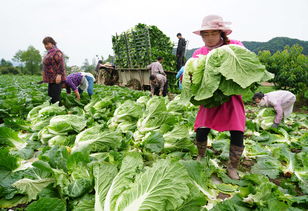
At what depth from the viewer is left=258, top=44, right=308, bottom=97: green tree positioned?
10522 mm

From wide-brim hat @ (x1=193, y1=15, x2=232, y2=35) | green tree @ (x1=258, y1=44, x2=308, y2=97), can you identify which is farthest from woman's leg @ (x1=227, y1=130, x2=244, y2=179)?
green tree @ (x1=258, y1=44, x2=308, y2=97)

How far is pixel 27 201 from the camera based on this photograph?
5.99 ft

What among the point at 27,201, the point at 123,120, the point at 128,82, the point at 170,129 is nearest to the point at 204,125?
the point at 170,129

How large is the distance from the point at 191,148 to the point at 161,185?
5.49 ft

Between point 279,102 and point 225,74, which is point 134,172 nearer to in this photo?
point 225,74

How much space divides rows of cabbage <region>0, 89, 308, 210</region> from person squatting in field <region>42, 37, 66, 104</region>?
170 centimetres

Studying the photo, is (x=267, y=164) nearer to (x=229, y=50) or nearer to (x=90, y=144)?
(x=229, y=50)

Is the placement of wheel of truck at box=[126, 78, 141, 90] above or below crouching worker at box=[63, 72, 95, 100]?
below

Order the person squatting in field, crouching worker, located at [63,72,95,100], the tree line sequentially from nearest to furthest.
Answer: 1. the person squatting in field
2. crouching worker, located at [63,72,95,100]
3. the tree line

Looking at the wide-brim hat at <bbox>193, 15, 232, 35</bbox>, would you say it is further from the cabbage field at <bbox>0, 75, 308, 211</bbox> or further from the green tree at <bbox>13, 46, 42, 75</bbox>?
the green tree at <bbox>13, 46, 42, 75</bbox>

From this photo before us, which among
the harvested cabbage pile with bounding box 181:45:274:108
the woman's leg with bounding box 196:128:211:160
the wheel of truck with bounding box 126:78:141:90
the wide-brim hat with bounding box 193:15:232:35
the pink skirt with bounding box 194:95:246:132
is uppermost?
the wide-brim hat with bounding box 193:15:232:35

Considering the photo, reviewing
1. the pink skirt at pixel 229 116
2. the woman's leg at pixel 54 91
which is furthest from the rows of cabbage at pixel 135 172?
the woman's leg at pixel 54 91

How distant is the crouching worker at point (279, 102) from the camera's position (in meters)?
4.84

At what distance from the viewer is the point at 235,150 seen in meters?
2.49
